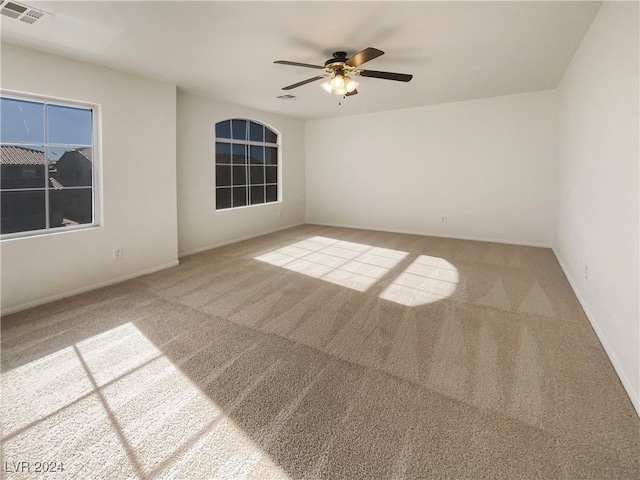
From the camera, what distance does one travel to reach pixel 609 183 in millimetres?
2377

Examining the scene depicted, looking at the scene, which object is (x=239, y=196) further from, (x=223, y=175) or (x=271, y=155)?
(x=271, y=155)

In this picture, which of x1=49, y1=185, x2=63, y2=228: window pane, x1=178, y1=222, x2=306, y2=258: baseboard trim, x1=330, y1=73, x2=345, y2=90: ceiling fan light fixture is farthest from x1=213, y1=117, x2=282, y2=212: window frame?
x1=330, y1=73, x2=345, y2=90: ceiling fan light fixture

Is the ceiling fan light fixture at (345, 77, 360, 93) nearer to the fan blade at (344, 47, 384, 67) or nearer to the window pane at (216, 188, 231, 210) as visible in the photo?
the fan blade at (344, 47, 384, 67)

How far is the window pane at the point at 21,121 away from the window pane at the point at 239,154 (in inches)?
121

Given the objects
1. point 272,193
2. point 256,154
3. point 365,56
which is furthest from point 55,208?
point 272,193

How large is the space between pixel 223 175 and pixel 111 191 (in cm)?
228

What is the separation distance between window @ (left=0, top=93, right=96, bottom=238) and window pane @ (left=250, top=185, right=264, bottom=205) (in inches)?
126

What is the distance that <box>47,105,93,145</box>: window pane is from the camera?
11.1 ft

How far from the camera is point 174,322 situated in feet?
9.32

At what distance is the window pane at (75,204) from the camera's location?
140 inches

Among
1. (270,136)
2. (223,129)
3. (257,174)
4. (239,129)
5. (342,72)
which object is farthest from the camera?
(270,136)

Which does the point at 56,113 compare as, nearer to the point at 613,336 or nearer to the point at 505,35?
the point at 505,35

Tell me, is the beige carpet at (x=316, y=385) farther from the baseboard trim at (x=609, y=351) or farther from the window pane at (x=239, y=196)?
the window pane at (x=239, y=196)

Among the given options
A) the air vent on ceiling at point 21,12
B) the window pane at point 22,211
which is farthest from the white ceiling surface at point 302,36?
the window pane at point 22,211
